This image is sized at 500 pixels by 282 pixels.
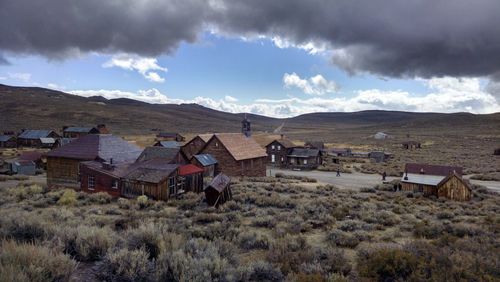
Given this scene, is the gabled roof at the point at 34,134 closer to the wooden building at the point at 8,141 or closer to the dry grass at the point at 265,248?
the wooden building at the point at 8,141

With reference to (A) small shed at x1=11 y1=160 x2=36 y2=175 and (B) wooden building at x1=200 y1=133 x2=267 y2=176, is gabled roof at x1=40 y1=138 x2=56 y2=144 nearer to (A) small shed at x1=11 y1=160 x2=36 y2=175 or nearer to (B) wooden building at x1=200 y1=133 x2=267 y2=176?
(A) small shed at x1=11 y1=160 x2=36 y2=175

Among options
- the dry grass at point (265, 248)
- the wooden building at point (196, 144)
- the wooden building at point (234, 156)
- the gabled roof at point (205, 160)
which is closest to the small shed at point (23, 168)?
the wooden building at point (196, 144)

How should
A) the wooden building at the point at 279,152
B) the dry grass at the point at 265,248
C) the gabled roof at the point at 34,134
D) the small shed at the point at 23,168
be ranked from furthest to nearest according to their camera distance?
the gabled roof at the point at 34,134 → the wooden building at the point at 279,152 → the small shed at the point at 23,168 → the dry grass at the point at 265,248

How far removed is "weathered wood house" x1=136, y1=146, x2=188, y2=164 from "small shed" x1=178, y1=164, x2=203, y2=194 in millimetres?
2038

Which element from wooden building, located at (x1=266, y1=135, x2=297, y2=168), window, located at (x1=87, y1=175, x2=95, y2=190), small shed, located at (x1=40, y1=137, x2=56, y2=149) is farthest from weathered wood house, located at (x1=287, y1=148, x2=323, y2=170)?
small shed, located at (x1=40, y1=137, x2=56, y2=149)

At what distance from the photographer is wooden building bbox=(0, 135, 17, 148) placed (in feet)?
235

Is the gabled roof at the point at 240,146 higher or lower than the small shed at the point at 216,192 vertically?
higher

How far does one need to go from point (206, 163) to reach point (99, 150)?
9660 mm

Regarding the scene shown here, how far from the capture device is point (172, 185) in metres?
21.3

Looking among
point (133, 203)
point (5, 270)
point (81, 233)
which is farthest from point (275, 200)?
point (5, 270)

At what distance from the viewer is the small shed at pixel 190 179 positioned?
73.6ft

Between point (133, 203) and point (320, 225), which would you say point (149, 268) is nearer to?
point (320, 225)

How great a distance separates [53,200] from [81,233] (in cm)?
1520

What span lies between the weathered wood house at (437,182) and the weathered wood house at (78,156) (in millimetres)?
22628
